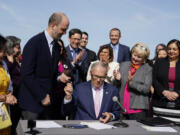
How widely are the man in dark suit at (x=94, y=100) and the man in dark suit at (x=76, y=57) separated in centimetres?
128

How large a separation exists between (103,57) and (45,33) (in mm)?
1941

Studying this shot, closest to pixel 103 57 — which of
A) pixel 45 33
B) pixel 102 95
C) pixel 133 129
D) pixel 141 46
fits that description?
pixel 141 46

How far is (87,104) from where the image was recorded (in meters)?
3.41

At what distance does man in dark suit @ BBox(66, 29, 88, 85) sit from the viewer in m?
4.83

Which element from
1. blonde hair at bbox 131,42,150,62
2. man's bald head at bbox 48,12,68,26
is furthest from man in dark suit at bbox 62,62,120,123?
blonde hair at bbox 131,42,150,62

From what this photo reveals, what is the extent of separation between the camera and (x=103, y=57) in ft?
16.6

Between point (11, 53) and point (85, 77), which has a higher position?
point (11, 53)

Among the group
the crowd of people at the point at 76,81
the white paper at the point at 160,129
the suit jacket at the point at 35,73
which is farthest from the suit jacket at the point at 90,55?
the white paper at the point at 160,129

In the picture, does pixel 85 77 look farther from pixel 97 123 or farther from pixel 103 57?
pixel 97 123

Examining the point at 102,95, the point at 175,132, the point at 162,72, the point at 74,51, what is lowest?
the point at 175,132

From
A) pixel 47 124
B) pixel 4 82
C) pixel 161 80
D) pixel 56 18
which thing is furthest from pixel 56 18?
pixel 161 80

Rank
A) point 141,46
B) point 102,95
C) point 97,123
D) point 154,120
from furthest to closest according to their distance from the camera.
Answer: point 141,46, point 102,95, point 154,120, point 97,123

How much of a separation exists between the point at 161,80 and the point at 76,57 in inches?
61.1

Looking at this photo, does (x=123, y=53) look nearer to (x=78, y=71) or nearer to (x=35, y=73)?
(x=78, y=71)
